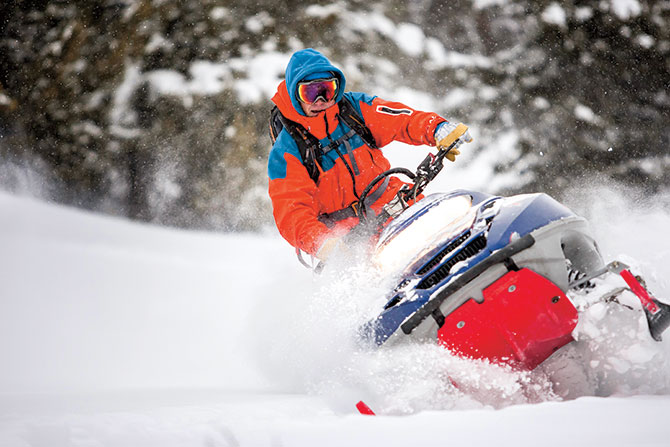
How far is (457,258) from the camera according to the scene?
2.53 metres

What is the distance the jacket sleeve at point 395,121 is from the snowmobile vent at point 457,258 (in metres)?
1.27

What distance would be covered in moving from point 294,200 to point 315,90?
0.73 meters

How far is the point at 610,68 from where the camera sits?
368 inches

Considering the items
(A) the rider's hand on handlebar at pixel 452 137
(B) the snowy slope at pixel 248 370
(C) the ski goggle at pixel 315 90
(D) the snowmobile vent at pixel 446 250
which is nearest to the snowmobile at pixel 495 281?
(D) the snowmobile vent at pixel 446 250

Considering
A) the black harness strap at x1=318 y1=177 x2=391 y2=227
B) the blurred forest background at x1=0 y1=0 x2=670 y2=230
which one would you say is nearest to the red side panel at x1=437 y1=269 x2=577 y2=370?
the black harness strap at x1=318 y1=177 x2=391 y2=227

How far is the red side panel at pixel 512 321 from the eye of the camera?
2484mm

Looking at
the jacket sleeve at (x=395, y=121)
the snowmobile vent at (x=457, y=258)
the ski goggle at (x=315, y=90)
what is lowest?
the snowmobile vent at (x=457, y=258)

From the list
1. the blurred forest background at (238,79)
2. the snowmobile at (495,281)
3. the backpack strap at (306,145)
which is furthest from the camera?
the blurred forest background at (238,79)

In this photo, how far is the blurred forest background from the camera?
30.7ft

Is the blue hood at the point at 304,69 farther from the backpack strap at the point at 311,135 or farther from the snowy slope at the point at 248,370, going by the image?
the snowy slope at the point at 248,370

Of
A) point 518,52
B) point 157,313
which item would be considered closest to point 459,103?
point 518,52

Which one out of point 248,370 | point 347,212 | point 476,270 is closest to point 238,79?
point 347,212

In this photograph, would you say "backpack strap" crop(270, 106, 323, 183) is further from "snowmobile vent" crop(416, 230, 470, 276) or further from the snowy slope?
"snowmobile vent" crop(416, 230, 470, 276)

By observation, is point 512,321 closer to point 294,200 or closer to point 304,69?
point 294,200
